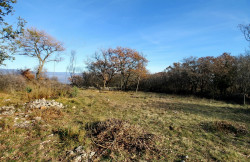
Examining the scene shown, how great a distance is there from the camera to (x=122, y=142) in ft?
8.77

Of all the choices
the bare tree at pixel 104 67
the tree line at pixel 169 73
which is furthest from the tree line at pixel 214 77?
the bare tree at pixel 104 67

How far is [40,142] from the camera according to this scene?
100 inches

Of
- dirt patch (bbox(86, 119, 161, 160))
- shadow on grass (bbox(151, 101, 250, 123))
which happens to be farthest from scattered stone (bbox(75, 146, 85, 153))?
shadow on grass (bbox(151, 101, 250, 123))

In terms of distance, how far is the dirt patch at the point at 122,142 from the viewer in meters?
2.38

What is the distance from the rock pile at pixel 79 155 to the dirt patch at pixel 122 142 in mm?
192

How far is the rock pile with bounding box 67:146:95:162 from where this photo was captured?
2125mm

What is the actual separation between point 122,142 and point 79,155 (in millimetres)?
934

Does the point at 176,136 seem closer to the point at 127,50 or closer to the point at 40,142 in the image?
the point at 40,142

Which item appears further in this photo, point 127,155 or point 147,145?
point 147,145

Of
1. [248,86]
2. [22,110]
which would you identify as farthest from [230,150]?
[248,86]

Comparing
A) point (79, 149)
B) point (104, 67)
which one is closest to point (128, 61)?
point (104, 67)

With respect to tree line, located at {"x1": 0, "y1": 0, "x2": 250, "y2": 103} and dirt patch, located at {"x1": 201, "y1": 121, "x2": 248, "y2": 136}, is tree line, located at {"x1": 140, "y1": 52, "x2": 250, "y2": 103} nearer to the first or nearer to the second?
tree line, located at {"x1": 0, "y1": 0, "x2": 250, "y2": 103}

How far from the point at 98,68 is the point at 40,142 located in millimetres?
17476

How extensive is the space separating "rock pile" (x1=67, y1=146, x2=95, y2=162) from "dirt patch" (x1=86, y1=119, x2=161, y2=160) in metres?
0.19
